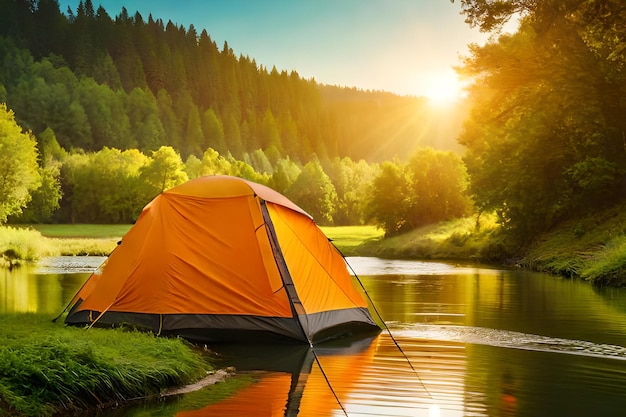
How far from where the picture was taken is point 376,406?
289 inches

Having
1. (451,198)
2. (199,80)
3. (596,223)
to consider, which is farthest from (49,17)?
(596,223)

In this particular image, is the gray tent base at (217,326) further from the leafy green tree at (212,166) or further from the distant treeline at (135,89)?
the distant treeline at (135,89)

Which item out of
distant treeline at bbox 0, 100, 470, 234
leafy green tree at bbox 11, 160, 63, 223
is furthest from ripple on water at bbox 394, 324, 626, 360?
leafy green tree at bbox 11, 160, 63, 223

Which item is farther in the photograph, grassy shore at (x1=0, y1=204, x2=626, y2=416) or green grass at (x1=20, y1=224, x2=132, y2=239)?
green grass at (x1=20, y1=224, x2=132, y2=239)

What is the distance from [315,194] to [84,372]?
327 ft

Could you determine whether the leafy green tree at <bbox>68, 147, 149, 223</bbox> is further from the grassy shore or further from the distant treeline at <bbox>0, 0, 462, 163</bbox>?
the grassy shore

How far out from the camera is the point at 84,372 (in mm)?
7102

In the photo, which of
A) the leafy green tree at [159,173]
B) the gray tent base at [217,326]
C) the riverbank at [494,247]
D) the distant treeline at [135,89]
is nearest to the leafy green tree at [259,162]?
the distant treeline at [135,89]

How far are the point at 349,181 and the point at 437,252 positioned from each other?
91513 mm

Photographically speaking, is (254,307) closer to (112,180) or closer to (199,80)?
(112,180)

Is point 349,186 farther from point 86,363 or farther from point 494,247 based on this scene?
point 86,363

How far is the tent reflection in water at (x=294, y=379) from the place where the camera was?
712 centimetres

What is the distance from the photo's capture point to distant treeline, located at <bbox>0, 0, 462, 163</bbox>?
12519 cm

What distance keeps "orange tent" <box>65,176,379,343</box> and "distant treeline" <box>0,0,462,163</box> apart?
327ft
